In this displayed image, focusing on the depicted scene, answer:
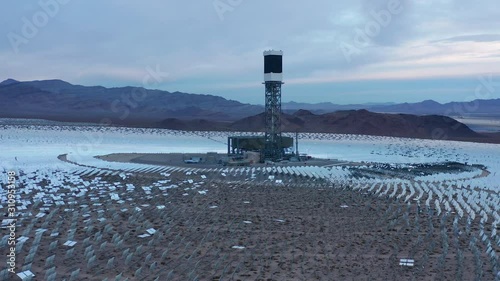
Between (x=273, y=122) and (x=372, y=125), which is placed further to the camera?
(x=372, y=125)

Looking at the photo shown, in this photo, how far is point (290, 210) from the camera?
20.4 m

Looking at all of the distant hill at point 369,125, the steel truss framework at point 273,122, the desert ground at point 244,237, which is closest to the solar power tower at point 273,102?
the steel truss framework at point 273,122

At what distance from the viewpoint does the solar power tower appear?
37562mm

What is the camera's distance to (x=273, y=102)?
1522 inches

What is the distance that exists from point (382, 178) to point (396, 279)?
18740 mm

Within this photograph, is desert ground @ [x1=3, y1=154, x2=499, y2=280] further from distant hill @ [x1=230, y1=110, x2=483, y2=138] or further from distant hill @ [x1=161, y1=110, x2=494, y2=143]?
distant hill @ [x1=161, y1=110, x2=494, y2=143]

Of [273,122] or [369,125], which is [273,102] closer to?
[273,122]

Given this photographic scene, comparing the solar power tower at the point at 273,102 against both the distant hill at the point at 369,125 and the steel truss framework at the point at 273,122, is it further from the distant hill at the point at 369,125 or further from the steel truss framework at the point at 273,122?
the distant hill at the point at 369,125

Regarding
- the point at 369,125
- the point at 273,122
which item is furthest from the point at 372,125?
the point at 273,122

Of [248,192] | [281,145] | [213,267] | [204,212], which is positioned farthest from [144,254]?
[281,145]

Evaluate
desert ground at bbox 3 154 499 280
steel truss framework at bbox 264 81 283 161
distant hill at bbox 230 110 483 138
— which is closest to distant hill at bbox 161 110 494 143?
distant hill at bbox 230 110 483 138

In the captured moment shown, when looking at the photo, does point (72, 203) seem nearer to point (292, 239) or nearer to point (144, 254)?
point (144, 254)

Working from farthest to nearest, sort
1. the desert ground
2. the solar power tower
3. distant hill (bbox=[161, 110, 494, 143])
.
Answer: distant hill (bbox=[161, 110, 494, 143])
the solar power tower
the desert ground

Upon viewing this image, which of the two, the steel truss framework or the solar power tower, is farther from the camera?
the steel truss framework
